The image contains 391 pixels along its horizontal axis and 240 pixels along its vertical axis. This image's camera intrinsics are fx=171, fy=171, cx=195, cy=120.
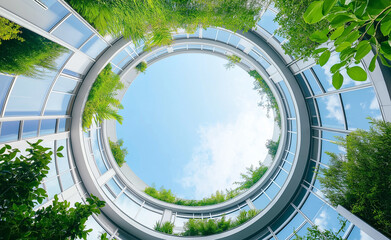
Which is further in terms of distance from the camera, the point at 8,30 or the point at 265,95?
the point at 265,95

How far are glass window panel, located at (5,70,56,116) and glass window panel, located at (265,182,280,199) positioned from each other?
1183 centimetres

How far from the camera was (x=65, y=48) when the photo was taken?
6.14 metres

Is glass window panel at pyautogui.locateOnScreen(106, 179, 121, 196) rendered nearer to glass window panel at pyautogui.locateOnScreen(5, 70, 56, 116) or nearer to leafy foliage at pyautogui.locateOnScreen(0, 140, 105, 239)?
glass window panel at pyautogui.locateOnScreen(5, 70, 56, 116)

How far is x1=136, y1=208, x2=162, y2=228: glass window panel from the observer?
32.1 feet

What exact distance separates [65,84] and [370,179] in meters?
10.4

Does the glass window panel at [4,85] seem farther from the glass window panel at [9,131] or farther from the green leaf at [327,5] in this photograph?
the green leaf at [327,5]

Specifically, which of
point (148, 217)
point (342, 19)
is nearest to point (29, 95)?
point (342, 19)

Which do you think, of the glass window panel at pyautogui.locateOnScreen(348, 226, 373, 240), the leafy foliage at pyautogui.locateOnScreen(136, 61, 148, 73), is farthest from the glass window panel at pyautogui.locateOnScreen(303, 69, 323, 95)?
the leafy foliage at pyautogui.locateOnScreen(136, 61, 148, 73)

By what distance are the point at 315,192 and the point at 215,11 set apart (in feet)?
28.5

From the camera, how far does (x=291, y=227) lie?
26.5 ft

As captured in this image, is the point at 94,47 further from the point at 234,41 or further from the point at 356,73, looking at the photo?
the point at 356,73

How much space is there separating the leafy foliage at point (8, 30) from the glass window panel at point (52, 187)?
5351 mm

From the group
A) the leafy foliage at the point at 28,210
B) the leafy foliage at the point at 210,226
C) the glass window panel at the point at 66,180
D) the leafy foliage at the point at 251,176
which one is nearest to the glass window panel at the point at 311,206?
the leafy foliage at the point at 210,226

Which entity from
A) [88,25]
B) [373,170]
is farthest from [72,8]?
[373,170]
